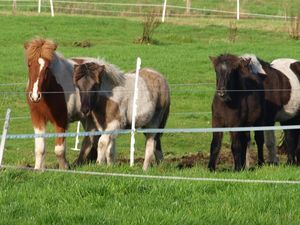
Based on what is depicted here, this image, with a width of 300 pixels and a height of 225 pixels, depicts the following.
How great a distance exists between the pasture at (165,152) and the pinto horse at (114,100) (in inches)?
29.6

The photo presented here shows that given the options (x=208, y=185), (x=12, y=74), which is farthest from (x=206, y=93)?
(x=208, y=185)

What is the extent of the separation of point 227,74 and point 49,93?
9.89 feet

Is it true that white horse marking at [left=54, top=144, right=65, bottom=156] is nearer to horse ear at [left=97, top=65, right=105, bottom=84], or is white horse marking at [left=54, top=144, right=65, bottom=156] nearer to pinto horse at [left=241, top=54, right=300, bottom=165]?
horse ear at [left=97, top=65, right=105, bottom=84]

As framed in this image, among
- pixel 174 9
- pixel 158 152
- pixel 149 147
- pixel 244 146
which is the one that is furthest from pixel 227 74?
pixel 174 9

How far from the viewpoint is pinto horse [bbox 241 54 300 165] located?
1720 cm

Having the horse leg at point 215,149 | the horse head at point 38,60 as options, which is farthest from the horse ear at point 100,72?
the horse leg at point 215,149

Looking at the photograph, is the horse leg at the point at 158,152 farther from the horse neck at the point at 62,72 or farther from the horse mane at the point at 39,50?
the horse mane at the point at 39,50

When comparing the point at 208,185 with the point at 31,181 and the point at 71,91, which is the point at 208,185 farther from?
the point at 71,91

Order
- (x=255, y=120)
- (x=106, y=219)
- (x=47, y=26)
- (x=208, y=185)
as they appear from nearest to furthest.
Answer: (x=106, y=219) < (x=208, y=185) < (x=255, y=120) < (x=47, y=26)

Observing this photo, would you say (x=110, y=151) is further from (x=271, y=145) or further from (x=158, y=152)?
(x=271, y=145)

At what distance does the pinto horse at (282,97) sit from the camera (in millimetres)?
17203

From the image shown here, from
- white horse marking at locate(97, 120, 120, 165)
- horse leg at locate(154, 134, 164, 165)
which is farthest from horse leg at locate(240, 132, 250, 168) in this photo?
white horse marking at locate(97, 120, 120, 165)

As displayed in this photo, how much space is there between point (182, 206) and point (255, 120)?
234 inches

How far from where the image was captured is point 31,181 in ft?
39.1
